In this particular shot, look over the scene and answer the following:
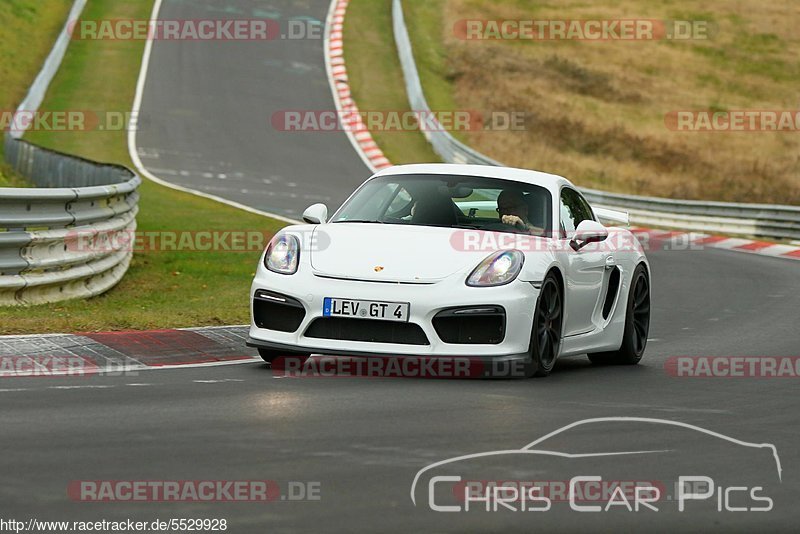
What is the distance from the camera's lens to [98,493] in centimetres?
553

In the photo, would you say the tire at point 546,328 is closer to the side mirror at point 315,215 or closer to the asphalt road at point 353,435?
the asphalt road at point 353,435

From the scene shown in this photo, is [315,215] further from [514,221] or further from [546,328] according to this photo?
[546,328]

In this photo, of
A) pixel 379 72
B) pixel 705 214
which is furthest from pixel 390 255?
pixel 379 72

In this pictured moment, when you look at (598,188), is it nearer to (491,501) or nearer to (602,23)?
(602,23)

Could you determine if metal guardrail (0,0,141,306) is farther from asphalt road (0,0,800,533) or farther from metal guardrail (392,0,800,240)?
metal guardrail (392,0,800,240)

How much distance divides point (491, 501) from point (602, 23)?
52515 millimetres

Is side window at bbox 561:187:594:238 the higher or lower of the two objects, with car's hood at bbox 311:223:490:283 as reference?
higher

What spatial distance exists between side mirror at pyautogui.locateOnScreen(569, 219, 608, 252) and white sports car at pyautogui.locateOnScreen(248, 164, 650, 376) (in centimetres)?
1

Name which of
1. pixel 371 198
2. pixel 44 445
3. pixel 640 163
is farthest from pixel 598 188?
pixel 44 445

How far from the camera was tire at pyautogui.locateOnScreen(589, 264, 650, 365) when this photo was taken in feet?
36.3

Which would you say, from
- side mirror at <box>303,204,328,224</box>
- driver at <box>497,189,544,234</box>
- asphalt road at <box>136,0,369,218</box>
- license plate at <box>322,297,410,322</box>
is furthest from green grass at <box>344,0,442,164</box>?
license plate at <box>322,297,410,322</box>

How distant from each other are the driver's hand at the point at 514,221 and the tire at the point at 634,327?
146cm

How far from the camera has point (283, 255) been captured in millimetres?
9445

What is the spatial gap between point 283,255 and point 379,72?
3355 cm
